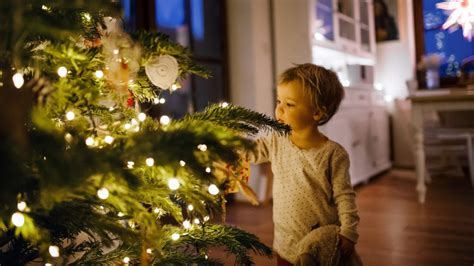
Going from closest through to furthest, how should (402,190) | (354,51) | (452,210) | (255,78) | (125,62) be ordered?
(125,62) < (452,210) < (255,78) < (402,190) < (354,51)

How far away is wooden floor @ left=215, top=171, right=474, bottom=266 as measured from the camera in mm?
1712

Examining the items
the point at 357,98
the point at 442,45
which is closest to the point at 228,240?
the point at 357,98

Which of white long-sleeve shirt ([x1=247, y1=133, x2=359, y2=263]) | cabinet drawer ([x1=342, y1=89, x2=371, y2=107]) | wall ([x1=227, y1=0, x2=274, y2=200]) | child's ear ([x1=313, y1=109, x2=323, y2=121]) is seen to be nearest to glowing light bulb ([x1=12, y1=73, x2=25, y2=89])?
white long-sleeve shirt ([x1=247, y1=133, x2=359, y2=263])

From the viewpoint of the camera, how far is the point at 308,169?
1.09m

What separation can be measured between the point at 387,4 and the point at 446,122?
3.99ft

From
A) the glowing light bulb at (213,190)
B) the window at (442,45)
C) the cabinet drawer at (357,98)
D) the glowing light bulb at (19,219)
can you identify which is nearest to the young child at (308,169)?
the glowing light bulb at (213,190)

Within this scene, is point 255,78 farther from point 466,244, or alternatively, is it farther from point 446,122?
point 446,122

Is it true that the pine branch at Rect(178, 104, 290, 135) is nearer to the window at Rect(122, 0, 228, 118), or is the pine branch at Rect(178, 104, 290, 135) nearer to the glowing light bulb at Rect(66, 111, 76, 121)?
the glowing light bulb at Rect(66, 111, 76, 121)

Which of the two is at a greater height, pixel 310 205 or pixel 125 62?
pixel 125 62

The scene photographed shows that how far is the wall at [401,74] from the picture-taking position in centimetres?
415

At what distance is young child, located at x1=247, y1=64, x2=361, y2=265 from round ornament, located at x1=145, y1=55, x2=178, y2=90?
390 millimetres

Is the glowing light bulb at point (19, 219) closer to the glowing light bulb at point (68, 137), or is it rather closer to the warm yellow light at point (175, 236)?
the glowing light bulb at point (68, 137)

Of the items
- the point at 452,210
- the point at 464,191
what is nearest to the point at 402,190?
the point at 464,191

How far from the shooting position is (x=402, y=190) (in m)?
3.11
